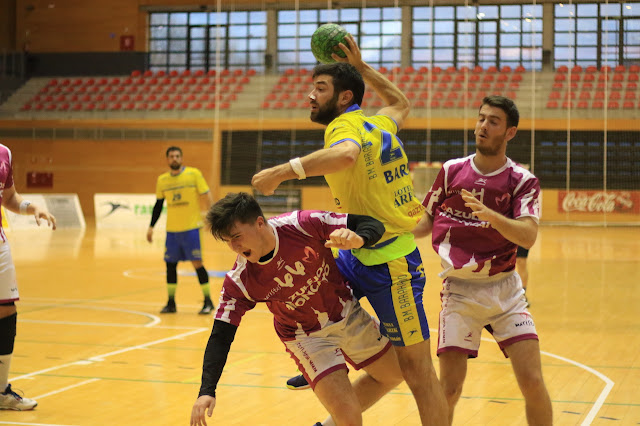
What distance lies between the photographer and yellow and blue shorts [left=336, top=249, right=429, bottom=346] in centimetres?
377

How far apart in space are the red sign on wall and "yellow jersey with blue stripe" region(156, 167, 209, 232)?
23.1 meters

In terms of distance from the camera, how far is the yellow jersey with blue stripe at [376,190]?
3.79 m

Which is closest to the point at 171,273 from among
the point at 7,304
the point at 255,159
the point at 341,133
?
the point at 7,304

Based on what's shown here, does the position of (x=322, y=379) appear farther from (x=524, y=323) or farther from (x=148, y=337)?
(x=148, y=337)

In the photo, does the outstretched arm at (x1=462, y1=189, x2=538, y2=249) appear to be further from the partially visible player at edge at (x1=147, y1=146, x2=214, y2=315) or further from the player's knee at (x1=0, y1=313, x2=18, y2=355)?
the partially visible player at edge at (x1=147, y1=146, x2=214, y2=315)

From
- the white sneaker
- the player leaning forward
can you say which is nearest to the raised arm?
the player leaning forward

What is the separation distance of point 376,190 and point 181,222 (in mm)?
6470

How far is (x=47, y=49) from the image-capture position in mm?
32969

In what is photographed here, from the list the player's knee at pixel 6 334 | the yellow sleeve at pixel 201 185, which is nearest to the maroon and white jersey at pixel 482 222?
the player's knee at pixel 6 334

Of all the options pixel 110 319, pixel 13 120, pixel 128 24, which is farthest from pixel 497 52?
pixel 110 319

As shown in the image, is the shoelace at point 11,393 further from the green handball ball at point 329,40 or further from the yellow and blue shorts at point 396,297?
the green handball ball at point 329,40

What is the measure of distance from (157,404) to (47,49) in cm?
3021

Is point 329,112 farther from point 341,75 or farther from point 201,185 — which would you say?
point 201,185

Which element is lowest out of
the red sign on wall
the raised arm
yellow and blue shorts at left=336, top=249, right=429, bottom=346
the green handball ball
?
the raised arm
